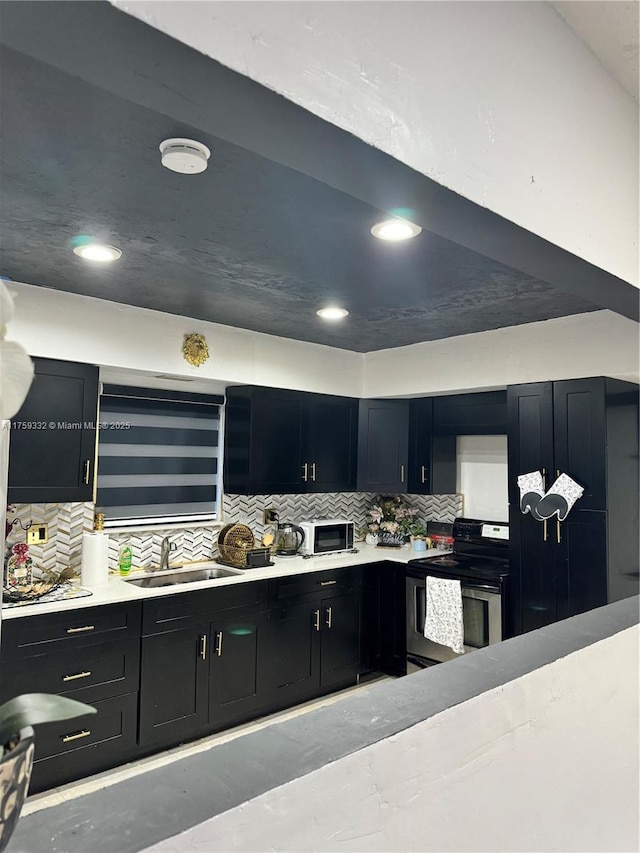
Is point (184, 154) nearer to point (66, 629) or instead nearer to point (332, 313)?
point (332, 313)

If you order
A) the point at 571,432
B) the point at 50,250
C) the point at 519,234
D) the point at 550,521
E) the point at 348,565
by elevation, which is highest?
A: the point at 50,250

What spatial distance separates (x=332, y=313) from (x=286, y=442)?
3.62 ft

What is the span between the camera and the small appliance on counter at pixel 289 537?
4.38 meters

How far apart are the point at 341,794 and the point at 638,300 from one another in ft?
5.61

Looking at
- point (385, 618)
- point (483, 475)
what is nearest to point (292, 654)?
point (385, 618)

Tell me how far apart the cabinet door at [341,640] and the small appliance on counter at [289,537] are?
20.0 inches

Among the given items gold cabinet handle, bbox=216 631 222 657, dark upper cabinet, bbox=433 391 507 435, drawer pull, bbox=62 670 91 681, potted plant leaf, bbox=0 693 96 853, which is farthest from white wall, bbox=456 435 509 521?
potted plant leaf, bbox=0 693 96 853

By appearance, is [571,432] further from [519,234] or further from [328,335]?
[519,234]

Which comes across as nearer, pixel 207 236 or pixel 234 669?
pixel 207 236

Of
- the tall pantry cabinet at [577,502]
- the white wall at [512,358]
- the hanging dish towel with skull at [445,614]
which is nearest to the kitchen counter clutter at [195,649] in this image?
the hanging dish towel with skull at [445,614]

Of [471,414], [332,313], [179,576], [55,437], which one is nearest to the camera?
[55,437]

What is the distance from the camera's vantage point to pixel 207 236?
2.31 meters

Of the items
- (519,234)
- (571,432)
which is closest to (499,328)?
(571,432)

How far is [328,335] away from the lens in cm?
408
